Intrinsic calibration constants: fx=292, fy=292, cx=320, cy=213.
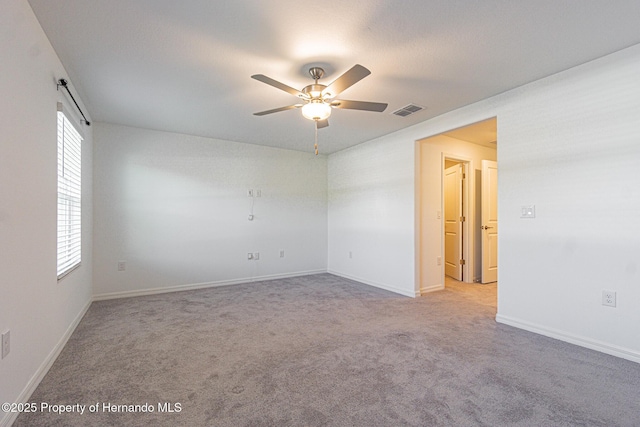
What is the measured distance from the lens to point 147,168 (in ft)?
14.0

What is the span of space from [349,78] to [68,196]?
2.82 m

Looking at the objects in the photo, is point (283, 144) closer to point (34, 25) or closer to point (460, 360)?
point (34, 25)

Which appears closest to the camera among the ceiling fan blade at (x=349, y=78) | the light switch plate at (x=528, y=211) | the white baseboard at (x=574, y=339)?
the ceiling fan blade at (x=349, y=78)

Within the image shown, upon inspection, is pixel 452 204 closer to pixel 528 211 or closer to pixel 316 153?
pixel 528 211

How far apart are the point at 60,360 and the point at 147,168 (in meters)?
2.75

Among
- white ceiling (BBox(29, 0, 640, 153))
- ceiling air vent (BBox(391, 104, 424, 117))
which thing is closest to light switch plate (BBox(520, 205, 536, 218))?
white ceiling (BBox(29, 0, 640, 153))

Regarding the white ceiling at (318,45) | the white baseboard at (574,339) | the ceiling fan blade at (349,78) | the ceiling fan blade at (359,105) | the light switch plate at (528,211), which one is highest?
the white ceiling at (318,45)

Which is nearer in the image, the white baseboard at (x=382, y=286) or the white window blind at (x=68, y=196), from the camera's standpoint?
the white window blind at (x=68, y=196)

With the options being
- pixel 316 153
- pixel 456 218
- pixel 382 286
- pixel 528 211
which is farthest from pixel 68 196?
pixel 456 218

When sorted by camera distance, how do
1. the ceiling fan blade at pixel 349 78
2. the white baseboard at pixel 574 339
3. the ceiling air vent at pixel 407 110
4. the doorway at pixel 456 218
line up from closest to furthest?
the ceiling fan blade at pixel 349 78 < the white baseboard at pixel 574 339 < the ceiling air vent at pixel 407 110 < the doorway at pixel 456 218

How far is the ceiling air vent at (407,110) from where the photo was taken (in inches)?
134

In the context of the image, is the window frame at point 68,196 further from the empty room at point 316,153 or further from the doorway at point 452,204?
the doorway at point 452,204

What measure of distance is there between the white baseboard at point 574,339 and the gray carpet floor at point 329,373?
0.07 m

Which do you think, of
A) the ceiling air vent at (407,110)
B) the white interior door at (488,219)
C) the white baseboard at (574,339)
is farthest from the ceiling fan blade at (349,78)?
the white interior door at (488,219)
